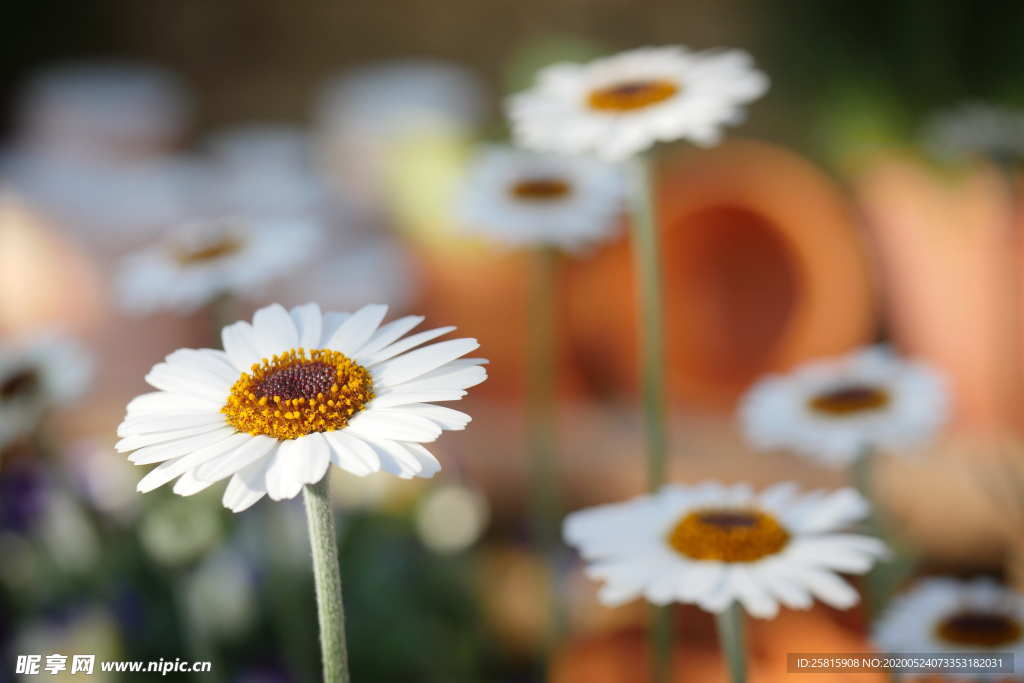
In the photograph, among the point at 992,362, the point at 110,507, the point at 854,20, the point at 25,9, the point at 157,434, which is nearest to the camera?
the point at 157,434

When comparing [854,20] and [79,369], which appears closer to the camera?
[79,369]

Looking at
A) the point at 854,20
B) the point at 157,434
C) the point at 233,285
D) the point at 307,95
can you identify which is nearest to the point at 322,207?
the point at 307,95

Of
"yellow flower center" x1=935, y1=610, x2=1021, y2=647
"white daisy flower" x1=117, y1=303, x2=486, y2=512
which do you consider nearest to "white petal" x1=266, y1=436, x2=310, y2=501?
"white daisy flower" x1=117, y1=303, x2=486, y2=512

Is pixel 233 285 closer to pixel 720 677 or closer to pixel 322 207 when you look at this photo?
pixel 720 677

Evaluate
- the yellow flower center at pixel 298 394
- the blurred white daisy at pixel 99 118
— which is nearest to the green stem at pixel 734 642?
the yellow flower center at pixel 298 394

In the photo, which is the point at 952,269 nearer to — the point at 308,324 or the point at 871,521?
the point at 871,521
